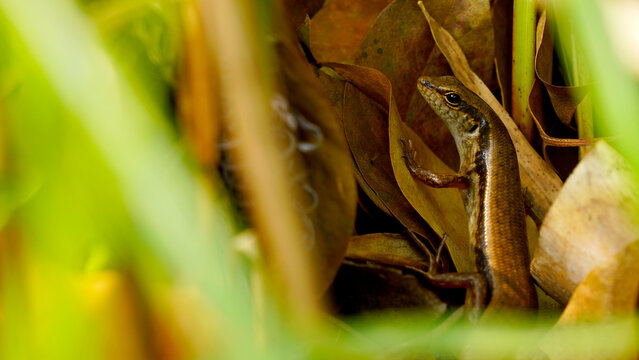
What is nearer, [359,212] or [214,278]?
[214,278]

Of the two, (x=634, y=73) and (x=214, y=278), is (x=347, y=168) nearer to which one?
(x=214, y=278)

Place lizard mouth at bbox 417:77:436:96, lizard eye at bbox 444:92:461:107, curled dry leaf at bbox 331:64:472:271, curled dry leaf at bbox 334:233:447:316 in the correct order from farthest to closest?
1. lizard eye at bbox 444:92:461:107
2. lizard mouth at bbox 417:77:436:96
3. curled dry leaf at bbox 331:64:472:271
4. curled dry leaf at bbox 334:233:447:316

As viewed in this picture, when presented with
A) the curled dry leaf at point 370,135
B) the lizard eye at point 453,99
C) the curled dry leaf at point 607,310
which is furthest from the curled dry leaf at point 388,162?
the curled dry leaf at point 607,310

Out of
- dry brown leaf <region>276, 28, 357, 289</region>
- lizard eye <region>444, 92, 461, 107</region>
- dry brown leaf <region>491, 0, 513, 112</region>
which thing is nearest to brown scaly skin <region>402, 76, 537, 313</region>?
lizard eye <region>444, 92, 461, 107</region>

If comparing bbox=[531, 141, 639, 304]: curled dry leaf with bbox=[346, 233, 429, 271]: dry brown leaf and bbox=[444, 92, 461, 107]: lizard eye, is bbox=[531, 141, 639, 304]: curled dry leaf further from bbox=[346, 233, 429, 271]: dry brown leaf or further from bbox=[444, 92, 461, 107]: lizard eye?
bbox=[444, 92, 461, 107]: lizard eye

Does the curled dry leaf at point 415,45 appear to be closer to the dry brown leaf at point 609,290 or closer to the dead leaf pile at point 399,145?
the dead leaf pile at point 399,145

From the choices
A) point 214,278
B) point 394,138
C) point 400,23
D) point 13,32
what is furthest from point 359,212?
point 13,32
